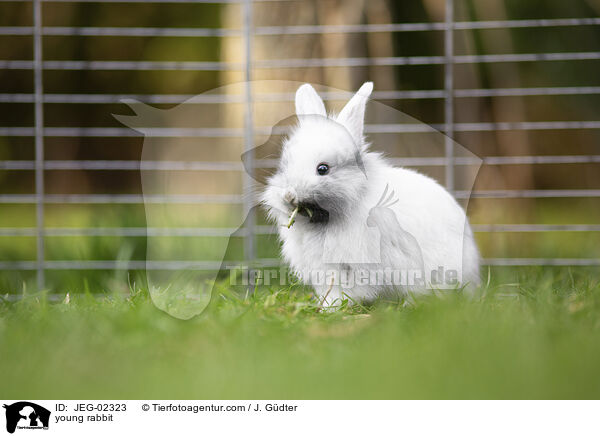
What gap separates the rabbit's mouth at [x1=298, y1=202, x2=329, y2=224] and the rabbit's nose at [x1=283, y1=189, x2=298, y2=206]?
0.08 ft

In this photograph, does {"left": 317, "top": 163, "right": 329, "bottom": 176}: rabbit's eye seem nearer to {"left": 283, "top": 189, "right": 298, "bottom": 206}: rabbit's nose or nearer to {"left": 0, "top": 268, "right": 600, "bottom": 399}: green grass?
{"left": 283, "top": 189, "right": 298, "bottom": 206}: rabbit's nose

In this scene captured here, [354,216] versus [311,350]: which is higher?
[354,216]

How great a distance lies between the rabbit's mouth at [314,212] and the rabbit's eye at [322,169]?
9 cm

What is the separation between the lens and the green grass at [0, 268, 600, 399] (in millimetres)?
1220

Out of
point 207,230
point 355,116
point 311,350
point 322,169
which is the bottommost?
point 311,350


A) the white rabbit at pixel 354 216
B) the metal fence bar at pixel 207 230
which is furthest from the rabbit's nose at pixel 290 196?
the metal fence bar at pixel 207 230

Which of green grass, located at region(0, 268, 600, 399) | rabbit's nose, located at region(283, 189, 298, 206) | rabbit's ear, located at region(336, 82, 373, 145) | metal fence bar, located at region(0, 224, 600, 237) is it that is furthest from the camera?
metal fence bar, located at region(0, 224, 600, 237)

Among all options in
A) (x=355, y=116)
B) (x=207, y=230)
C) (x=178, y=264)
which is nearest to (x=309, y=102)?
(x=355, y=116)

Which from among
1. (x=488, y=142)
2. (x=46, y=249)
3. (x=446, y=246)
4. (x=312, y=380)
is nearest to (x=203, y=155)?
(x=46, y=249)

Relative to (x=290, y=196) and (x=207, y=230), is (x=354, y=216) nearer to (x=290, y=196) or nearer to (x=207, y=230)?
(x=290, y=196)

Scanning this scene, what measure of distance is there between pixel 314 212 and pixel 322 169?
12 centimetres

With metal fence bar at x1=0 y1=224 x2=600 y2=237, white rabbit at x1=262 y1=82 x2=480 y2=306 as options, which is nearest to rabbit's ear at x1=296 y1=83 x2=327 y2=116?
white rabbit at x1=262 y1=82 x2=480 y2=306

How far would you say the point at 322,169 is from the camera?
173 cm

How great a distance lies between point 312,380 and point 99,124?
281 centimetres
